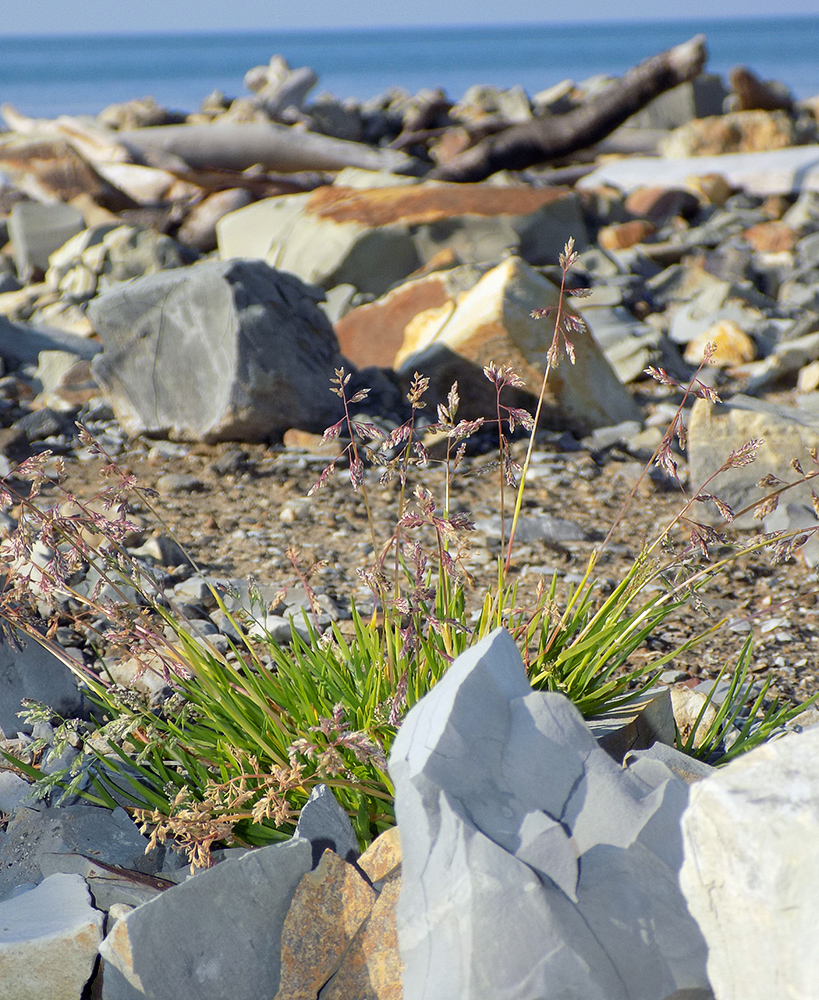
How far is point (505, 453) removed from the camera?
77.3 inches

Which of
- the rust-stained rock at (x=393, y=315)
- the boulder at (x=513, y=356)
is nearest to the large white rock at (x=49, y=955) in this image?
the boulder at (x=513, y=356)

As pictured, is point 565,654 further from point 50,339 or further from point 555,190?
point 555,190

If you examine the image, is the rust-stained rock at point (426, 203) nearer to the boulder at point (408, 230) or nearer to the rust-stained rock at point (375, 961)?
the boulder at point (408, 230)

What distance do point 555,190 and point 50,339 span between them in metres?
3.97

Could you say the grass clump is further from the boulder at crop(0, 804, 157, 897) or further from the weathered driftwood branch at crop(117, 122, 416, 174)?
the weathered driftwood branch at crop(117, 122, 416, 174)

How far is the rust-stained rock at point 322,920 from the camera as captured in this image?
173 centimetres

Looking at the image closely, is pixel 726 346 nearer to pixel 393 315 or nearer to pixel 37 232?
pixel 393 315

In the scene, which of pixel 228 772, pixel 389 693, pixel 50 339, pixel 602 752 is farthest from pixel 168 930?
pixel 50 339

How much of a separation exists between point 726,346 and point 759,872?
220 inches

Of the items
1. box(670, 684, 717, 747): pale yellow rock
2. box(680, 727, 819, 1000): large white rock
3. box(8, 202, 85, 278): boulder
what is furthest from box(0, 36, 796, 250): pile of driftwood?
box(680, 727, 819, 1000): large white rock

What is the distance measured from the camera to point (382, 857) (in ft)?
5.83

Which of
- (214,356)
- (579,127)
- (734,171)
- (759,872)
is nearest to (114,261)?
(214,356)

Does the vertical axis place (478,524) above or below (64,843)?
below

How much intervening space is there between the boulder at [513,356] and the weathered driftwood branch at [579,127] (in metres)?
5.51
